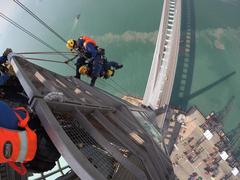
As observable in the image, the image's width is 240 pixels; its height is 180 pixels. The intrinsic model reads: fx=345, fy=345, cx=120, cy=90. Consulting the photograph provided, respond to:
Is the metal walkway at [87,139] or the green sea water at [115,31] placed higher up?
the green sea water at [115,31]

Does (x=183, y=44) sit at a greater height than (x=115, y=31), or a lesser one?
lesser

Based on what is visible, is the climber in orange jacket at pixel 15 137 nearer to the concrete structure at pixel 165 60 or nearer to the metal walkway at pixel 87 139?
the metal walkway at pixel 87 139

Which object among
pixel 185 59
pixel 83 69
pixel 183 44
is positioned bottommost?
pixel 83 69

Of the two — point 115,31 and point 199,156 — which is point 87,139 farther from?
point 115,31

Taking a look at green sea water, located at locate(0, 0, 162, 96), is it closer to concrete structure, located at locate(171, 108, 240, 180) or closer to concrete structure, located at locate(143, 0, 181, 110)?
concrete structure, located at locate(143, 0, 181, 110)

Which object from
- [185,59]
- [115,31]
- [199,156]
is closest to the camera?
[199,156]

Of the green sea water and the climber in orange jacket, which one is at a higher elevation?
the green sea water

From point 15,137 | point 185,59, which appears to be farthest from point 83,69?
point 185,59

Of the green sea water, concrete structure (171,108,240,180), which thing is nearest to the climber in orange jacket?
concrete structure (171,108,240,180)

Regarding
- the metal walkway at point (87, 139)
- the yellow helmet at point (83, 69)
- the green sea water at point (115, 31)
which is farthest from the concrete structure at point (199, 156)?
the metal walkway at point (87, 139)
